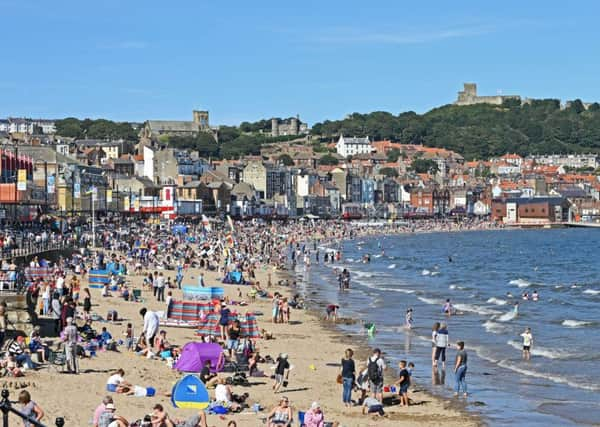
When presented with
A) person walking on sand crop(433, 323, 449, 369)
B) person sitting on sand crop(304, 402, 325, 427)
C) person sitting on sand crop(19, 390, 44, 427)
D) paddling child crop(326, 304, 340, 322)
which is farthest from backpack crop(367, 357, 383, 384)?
paddling child crop(326, 304, 340, 322)

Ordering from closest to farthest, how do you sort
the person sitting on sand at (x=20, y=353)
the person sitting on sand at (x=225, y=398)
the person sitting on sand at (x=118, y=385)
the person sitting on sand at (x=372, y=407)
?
the person sitting on sand at (x=225, y=398), the person sitting on sand at (x=118, y=385), the person sitting on sand at (x=372, y=407), the person sitting on sand at (x=20, y=353)

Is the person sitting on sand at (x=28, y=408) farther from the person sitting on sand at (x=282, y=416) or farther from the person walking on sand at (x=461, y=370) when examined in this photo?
the person walking on sand at (x=461, y=370)

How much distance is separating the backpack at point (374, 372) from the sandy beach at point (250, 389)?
0.56 m

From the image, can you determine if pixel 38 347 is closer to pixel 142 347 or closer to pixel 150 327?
pixel 142 347

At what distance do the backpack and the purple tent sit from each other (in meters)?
3.18

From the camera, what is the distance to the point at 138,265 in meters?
46.1

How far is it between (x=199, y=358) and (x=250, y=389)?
1372 millimetres

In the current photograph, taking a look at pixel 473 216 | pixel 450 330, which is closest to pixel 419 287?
pixel 450 330

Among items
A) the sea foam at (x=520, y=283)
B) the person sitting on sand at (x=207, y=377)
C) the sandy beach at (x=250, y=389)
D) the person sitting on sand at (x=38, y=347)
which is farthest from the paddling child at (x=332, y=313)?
the sea foam at (x=520, y=283)

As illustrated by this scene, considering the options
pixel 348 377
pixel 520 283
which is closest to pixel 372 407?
pixel 348 377

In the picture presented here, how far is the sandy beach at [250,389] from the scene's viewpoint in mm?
16641

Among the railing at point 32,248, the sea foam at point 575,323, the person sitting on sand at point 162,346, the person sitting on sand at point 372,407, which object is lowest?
the sea foam at point 575,323

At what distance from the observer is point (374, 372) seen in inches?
752

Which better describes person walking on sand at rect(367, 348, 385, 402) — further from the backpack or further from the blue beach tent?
the blue beach tent
